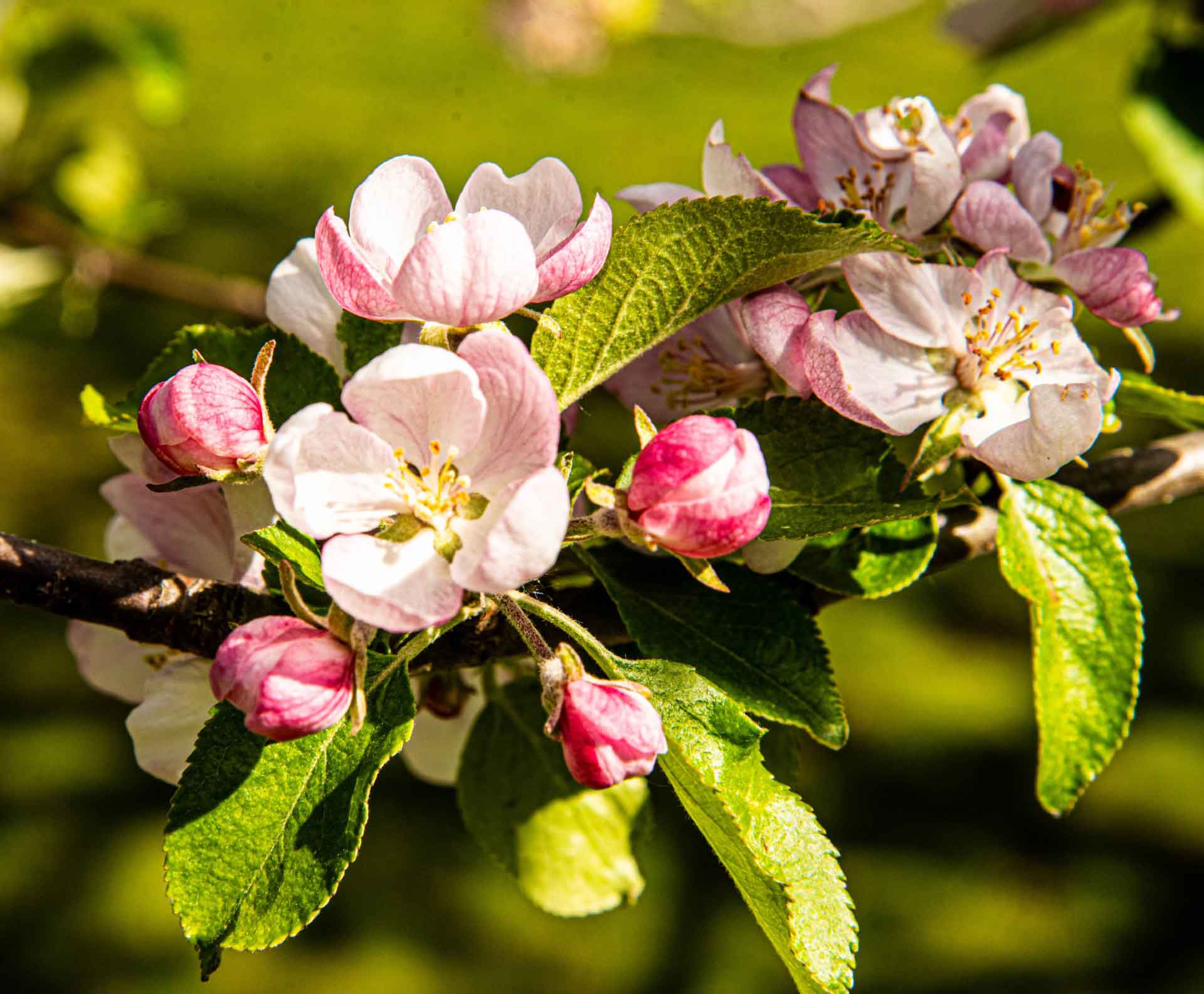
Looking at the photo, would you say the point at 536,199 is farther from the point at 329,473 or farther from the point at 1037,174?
the point at 1037,174

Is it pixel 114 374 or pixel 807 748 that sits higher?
pixel 807 748

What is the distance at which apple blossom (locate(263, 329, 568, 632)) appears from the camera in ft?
1.64

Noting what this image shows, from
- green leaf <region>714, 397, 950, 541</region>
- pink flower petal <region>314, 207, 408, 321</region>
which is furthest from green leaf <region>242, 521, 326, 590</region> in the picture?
green leaf <region>714, 397, 950, 541</region>

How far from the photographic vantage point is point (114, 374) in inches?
131

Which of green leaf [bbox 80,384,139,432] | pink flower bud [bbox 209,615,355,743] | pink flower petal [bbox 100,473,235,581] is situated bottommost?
pink flower petal [bbox 100,473,235,581]

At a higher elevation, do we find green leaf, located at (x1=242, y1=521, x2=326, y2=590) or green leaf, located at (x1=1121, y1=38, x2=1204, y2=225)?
green leaf, located at (x1=1121, y1=38, x2=1204, y2=225)

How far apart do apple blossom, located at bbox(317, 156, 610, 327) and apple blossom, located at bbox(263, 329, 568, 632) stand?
3cm

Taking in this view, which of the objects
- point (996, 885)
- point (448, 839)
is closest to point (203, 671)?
point (448, 839)

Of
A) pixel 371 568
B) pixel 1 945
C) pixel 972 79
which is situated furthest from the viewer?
pixel 972 79

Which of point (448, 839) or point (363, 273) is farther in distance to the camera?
point (448, 839)

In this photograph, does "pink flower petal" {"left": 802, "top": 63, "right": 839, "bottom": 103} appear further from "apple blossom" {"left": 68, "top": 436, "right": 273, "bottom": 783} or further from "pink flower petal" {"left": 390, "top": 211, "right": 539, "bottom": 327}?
"apple blossom" {"left": 68, "top": 436, "right": 273, "bottom": 783}

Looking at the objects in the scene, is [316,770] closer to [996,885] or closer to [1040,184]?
[1040,184]

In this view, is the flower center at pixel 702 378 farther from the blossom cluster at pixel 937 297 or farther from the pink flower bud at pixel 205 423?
the pink flower bud at pixel 205 423

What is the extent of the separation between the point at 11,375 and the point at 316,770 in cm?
330
